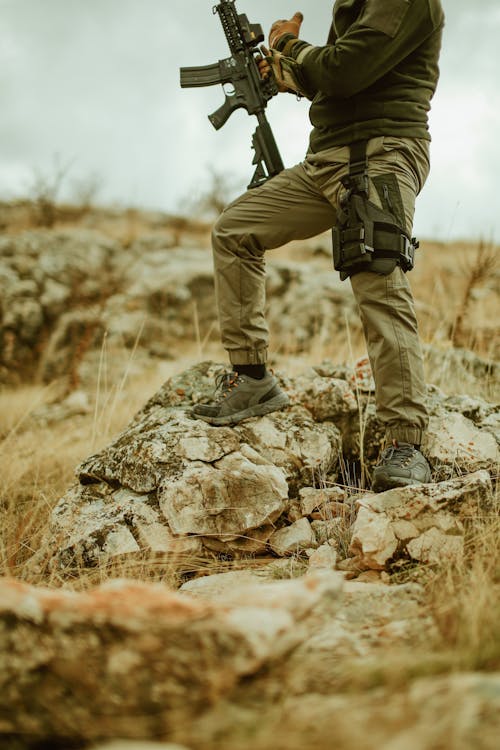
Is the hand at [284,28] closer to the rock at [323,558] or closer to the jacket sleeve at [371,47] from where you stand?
the jacket sleeve at [371,47]

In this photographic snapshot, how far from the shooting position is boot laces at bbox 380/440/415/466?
246 centimetres

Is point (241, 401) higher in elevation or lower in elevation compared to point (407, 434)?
higher

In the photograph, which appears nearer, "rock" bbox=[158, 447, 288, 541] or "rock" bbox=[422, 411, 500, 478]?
"rock" bbox=[158, 447, 288, 541]

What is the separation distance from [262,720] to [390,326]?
1758 mm

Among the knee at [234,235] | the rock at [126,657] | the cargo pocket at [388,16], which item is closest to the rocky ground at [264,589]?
the rock at [126,657]

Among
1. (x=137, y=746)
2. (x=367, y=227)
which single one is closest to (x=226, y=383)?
(x=367, y=227)

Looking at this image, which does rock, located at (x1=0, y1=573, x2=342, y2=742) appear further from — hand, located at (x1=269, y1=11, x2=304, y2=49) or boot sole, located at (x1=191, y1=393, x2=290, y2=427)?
hand, located at (x1=269, y1=11, x2=304, y2=49)

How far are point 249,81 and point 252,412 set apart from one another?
1.78m

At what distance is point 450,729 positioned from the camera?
963 mm

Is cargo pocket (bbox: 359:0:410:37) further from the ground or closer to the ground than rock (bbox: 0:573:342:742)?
further from the ground

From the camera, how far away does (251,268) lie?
2.89 meters

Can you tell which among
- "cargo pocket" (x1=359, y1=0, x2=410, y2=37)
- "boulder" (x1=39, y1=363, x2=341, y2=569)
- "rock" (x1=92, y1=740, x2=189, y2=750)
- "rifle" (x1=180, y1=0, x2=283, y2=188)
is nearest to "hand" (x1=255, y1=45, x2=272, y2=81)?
"rifle" (x1=180, y1=0, x2=283, y2=188)

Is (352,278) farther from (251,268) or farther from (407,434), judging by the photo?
(407,434)

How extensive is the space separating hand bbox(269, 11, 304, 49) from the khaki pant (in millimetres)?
655
